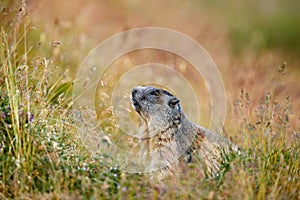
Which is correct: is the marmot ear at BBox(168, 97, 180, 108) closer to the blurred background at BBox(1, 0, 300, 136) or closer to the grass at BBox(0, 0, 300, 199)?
the grass at BBox(0, 0, 300, 199)

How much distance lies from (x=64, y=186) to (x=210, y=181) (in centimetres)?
115

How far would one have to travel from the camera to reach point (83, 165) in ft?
15.1

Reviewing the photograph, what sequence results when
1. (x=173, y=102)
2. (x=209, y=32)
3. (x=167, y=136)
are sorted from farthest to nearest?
(x=209, y=32) < (x=173, y=102) < (x=167, y=136)

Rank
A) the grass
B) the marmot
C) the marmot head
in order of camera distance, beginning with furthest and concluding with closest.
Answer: the marmot head
the marmot
the grass

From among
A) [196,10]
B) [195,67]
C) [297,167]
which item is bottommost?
[297,167]

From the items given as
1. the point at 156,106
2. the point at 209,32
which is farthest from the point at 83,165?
the point at 209,32

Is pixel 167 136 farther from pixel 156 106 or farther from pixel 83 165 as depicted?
pixel 83 165

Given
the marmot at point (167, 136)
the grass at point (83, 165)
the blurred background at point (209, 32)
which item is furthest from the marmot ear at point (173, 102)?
the blurred background at point (209, 32)

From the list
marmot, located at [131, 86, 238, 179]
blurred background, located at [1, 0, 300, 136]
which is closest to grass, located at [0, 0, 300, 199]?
marmot, located at [131, 86, 238, 179]

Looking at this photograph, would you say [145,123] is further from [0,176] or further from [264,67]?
[264,67]

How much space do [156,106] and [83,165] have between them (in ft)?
4.60

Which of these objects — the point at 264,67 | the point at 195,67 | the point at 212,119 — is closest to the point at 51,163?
the point at 212,119

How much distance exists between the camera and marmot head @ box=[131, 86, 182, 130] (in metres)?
5.70

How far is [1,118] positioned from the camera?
4.65 metres
